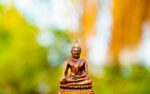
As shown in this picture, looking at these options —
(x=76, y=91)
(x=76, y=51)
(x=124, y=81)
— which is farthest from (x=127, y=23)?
(x=76, y=91)

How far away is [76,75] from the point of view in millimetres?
4664

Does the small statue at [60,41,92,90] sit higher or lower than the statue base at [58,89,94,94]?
higher

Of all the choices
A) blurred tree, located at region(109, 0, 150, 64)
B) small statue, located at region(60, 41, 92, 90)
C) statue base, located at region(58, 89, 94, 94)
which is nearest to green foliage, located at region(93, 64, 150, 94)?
blurred tree, located at region(109, 0, 150, 64)

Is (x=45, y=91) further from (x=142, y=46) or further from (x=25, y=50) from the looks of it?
(x=142, y=46)

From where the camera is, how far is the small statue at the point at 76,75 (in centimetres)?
457

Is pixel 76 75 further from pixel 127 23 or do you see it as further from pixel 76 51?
pixel 127 23

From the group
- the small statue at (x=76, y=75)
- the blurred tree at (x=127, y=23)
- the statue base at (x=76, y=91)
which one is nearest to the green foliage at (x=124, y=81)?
the blurred tree at (x=127, y=23)

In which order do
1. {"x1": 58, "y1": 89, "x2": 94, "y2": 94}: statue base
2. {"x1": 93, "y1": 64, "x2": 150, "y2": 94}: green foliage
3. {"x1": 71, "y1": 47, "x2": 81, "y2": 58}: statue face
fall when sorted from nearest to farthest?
1. {"x1": 58, "y1": 89, "x2": 94, "y2": 94}: statue base
2. {"x1": 71, "y1": 47, "x2": 81, "y2": 58}: statue face
3. {"x1": 93, "y1": 64, "x2": 150, "y2": 94}: green foliage

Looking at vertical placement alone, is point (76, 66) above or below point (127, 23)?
below

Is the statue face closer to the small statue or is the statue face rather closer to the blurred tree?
the small statue

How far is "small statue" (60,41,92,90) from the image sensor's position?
4.57 metres

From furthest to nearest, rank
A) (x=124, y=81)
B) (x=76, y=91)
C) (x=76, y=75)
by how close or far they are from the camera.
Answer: (x=124, y=81) → (x=76, y=75) → (x=76, y=91)

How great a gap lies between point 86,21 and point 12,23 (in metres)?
1.34

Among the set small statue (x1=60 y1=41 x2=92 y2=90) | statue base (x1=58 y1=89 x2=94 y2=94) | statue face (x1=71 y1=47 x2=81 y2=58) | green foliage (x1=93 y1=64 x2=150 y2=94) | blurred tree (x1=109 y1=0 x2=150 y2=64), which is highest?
blurred tree (x1=109 y1=0 x2=150 y2=64)
